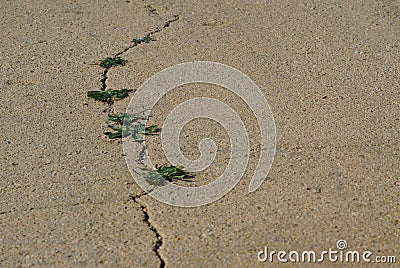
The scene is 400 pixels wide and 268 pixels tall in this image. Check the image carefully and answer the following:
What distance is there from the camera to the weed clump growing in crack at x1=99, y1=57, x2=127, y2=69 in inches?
216

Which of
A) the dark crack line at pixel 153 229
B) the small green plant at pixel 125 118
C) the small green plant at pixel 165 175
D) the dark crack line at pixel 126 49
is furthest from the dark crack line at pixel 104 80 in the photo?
the dark crack line at pixel 153 229

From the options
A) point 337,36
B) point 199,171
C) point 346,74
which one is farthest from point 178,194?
point 337,36

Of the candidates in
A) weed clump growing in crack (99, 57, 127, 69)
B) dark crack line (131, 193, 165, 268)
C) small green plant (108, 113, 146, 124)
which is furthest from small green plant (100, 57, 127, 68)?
dark crack line (131, 193, 165, 268)

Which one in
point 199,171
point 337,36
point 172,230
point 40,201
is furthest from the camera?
point 337,36

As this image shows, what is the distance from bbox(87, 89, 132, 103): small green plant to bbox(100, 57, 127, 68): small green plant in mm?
413

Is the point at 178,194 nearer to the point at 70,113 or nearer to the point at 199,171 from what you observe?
the point at 199,171

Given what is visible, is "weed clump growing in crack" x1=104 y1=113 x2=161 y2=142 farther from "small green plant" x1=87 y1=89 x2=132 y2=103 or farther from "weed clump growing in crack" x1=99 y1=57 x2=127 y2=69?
"weed clump growing in crack" x1=99 y1=57 x2=127 y2=69

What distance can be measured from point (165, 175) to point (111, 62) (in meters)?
1.59

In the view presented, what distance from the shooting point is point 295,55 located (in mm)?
5609

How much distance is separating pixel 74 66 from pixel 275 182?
197 centimetres

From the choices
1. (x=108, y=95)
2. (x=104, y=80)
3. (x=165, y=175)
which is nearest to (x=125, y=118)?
(x=108, y=95)

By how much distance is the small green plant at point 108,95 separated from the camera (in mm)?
5002

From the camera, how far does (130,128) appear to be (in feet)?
15.2

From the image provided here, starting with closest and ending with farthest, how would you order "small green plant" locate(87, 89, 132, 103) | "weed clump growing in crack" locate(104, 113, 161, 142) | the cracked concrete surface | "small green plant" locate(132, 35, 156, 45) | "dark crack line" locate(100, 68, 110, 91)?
the cracked concrete surface, "weed clump growing in crack" locate(104, 113, 161, 142), "small green plant" locate(87, 89, 132, 103), "dark crack line" locate(100, 68, 110, 91), "small green plant" locate(132, 35, 156, 45)
